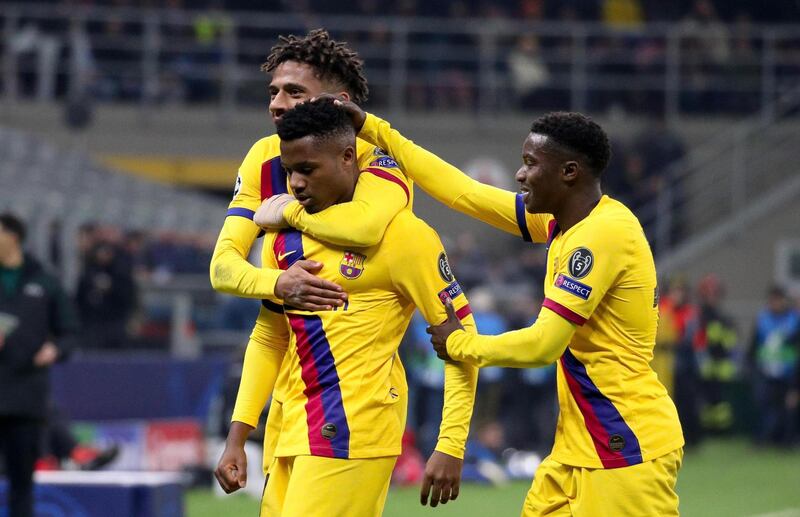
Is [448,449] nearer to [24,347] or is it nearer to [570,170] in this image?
[570,170]

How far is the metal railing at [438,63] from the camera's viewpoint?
22.8m

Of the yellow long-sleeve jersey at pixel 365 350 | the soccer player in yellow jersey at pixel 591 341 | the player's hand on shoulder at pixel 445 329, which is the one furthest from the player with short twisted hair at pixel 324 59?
the player's hand on shoulder at pixel 445 329

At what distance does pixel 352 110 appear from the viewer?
202 inches

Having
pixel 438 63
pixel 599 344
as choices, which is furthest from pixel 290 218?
pixel 438 63

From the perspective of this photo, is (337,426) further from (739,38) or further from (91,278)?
(739,38)

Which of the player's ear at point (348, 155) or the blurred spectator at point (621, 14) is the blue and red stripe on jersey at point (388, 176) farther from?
the blurred spectator at point (621, 14)

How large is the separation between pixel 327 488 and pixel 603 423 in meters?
1.01

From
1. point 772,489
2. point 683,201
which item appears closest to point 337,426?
point 772,489

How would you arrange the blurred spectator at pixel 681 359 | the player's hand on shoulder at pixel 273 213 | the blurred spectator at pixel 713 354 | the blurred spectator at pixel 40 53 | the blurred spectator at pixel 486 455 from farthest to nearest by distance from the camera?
the blurred spectator at pixel 40 53
the blurred spectator at pixel 713 354
the blurred spectator at pixel 681 359
the blurred spectator at pixel 486 455
the player's hand on shoulder at pixel 273 213

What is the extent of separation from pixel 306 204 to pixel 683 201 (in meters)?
17.2

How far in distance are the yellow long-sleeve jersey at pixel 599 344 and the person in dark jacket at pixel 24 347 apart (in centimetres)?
412

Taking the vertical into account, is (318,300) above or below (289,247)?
below

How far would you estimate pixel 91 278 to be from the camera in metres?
14.4

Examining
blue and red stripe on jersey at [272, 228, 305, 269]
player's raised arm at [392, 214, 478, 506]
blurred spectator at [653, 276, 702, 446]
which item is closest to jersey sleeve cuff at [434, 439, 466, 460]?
player's raised arm at [392, 214, 478, 506]
